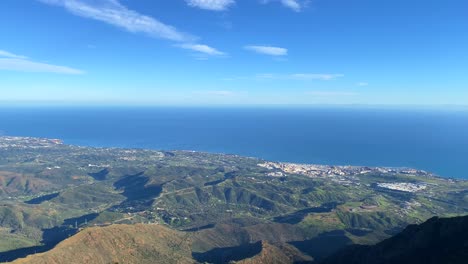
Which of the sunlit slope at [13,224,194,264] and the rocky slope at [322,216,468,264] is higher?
the rocky slope at [322,216,468,264]

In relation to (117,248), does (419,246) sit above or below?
above

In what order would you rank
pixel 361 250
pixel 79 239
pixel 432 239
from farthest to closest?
pixel 79 239 → pixel 361 250 → pixel 432 239

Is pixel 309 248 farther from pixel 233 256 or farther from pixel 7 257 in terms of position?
pixel 7 257

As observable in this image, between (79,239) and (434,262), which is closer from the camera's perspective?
(434,262)

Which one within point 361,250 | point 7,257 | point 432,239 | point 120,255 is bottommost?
point 7,257

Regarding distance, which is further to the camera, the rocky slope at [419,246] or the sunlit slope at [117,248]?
the sunlit slope at [117,248]

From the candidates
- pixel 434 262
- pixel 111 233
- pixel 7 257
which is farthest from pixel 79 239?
pixel 434 262

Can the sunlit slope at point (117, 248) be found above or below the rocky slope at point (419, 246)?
below

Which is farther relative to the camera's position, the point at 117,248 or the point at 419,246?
the point at 117,248

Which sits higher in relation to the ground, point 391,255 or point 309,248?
point 391,255

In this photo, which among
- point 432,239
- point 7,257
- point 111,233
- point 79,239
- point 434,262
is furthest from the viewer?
point 7,257

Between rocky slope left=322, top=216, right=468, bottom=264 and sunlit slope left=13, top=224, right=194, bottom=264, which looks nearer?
rocky slope left=322, top=216, right=468, bottom=264
